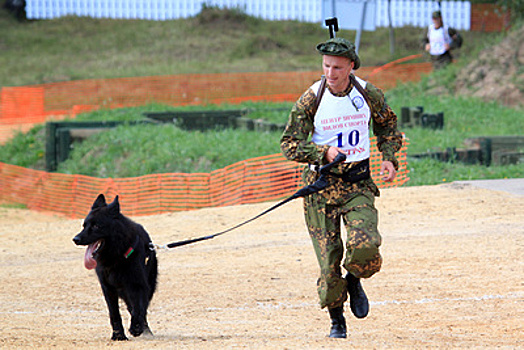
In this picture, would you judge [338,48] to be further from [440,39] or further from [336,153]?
[440,39]

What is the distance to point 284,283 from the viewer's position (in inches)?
352

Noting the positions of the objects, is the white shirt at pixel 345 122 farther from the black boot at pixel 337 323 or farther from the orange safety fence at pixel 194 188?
the orange safety fence at pixel 194 188

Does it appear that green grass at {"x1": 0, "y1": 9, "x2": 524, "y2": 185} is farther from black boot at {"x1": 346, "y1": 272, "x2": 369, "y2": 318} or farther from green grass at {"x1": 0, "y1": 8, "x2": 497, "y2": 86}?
black boot at {"x1": 346, "y1": 272, "x2": 369, "y2": 318}

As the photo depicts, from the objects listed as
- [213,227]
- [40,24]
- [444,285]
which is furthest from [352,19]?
[40,24]

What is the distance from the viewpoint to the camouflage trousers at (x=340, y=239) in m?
5.47

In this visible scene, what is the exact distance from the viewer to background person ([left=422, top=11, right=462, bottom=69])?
78.8ft

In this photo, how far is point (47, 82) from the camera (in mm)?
30797

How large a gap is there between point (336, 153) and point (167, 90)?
76.3 ft

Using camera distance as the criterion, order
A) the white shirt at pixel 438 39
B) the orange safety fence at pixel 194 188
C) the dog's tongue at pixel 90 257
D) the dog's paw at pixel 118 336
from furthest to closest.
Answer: the white shirt at pixel 438 39, the orange safety fence at pixel 194 188, the dog's paw at pixel 118 336, the dog's tongue at pixel 90 257

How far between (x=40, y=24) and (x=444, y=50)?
75.7 ft

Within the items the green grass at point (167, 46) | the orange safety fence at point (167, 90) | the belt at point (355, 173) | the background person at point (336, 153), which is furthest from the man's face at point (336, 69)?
the green grass at point (167, 46)

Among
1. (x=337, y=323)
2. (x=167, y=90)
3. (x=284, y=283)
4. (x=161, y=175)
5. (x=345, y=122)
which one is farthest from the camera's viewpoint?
(x=167, y=90)

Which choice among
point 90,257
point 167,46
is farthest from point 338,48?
point 167,46

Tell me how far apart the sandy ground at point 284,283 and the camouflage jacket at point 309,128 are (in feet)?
4.26
